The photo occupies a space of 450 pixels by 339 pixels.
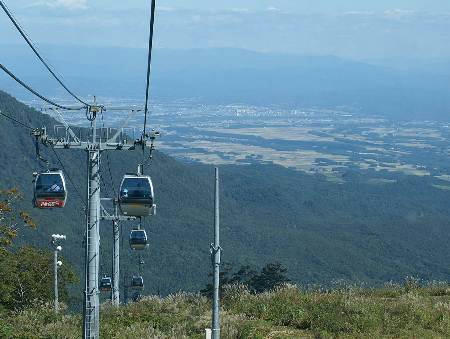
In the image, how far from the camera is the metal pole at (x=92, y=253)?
47.3ft

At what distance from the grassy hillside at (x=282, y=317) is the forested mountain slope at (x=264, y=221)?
212ft

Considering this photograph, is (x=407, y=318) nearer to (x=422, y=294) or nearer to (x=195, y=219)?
(x=422, y=294)

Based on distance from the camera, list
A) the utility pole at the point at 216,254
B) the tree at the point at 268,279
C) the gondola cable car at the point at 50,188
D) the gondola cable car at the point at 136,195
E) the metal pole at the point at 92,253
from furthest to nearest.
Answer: the tree at the point at 268,279, the gondola cable car at the point at 136,195, the gondola cable car at the point at 50,188, the metal pole at the point at 92,253, the utility pole at the point at 216,254

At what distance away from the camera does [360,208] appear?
155250 millimetres

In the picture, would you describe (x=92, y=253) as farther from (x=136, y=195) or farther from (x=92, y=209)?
(x=136, y=195)

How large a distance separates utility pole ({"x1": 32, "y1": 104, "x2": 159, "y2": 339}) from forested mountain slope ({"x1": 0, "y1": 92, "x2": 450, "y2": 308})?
67.7m

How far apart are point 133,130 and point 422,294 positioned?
23.0ft

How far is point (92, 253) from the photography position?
1451cm

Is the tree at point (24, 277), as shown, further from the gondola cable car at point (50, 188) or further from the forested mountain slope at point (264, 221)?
the forested mountain slope at point (264, 221)

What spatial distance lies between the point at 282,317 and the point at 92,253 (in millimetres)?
3846

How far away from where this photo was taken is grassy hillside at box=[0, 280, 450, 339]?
14809 millimetres

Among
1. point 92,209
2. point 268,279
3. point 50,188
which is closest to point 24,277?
point 268,279

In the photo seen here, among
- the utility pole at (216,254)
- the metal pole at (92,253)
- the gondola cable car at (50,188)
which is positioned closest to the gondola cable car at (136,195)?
the metal pole at (92,253)

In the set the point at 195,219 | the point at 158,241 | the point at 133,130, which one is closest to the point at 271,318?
the point at 133,130
